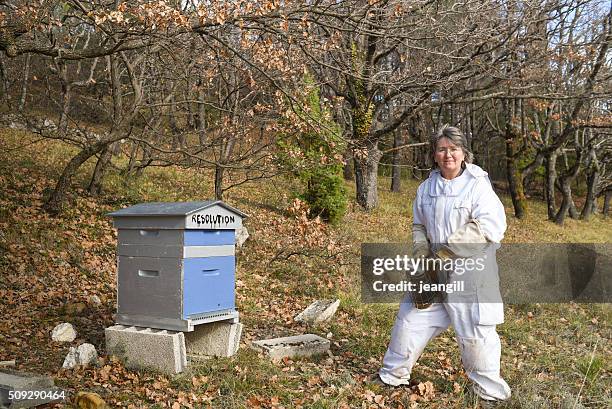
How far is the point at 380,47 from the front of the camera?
16.3m

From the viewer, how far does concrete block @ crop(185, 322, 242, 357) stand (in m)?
5.82

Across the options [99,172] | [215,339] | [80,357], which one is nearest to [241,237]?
[99,172]

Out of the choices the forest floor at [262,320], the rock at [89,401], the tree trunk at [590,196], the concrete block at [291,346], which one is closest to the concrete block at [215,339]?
the forest floor at [262,320]

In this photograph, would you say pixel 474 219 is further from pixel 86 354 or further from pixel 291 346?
pixel 86 354

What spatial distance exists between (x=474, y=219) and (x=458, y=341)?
3.28 feet

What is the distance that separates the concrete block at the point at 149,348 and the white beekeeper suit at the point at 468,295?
1.89 m

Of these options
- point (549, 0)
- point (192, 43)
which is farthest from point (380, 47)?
point (192, 43)

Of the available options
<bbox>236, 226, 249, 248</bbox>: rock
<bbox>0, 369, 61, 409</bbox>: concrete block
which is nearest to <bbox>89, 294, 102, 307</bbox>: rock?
<bbox>0, 369, 61, 409</bbox>: concrete block

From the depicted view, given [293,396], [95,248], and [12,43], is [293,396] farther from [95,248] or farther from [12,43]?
[95,248]

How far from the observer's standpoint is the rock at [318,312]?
744cm

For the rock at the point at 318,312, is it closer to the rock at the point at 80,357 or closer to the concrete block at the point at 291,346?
the concrete block at the point at 291,346

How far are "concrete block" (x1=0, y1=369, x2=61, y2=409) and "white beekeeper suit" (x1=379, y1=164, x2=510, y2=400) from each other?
107 inches

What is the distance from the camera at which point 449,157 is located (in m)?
4.92

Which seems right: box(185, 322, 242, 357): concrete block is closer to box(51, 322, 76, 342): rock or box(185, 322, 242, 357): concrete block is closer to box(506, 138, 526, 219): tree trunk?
box(51, 322, 76, 342): rock
